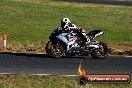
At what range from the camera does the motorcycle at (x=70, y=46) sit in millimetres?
20891

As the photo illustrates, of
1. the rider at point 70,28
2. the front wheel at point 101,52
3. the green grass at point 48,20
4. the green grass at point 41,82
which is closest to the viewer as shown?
the green grass at point 41,82

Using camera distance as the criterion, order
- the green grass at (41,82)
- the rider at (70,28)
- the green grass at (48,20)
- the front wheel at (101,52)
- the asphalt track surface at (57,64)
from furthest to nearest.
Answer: the green grass at (48,20), the front wheel at (101,52), the rider at (70,28), the asphalt track surface at (57,64), the green grass at (41,82)

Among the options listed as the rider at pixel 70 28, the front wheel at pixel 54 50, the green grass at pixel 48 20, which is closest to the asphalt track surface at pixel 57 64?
the front wheel at pixel 54 50

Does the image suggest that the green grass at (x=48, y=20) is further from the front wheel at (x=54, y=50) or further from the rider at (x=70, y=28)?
the rider at (x=70, y=28)

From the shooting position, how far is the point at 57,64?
63.1 ft

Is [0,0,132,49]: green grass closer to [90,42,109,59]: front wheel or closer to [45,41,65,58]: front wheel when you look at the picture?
[45,41,65,58]: front wheel

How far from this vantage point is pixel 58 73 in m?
17.3

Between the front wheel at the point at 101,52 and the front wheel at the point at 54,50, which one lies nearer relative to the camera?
the front wheel at the point at 54,50

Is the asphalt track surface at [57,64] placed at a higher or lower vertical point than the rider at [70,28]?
lower

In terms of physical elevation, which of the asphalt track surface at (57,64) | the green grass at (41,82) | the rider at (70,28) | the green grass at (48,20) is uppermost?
the rider at (70,28)

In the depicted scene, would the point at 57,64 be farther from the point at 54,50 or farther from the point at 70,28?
the point at 70,28

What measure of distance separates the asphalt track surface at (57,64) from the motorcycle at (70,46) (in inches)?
10.7

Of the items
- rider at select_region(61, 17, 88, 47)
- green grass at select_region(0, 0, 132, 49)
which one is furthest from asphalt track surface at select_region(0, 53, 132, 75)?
green grass at select_region(0, 0, 132, 49)

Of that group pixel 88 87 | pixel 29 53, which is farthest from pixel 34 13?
pixel 88 87
